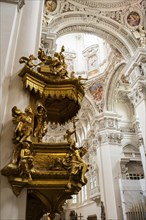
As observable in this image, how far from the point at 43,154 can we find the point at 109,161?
31.4 feet

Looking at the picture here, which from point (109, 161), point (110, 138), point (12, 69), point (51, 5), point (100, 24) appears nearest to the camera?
point (12, 69)

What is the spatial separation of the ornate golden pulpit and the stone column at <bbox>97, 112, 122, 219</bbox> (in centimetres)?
795

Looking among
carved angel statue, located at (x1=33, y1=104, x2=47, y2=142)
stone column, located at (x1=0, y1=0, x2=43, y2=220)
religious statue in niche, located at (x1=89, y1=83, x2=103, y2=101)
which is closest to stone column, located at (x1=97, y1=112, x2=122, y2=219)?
religious statue in niche, located at (x1=89, y1=83, x2=103, y2=101)

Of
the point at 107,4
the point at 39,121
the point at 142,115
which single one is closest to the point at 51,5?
the point at 107,4

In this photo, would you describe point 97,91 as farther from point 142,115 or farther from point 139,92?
point 142,115

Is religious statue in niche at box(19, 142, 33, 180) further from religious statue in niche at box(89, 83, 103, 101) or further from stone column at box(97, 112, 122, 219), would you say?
religious statue in niche at box(89, 83, 103, 101)

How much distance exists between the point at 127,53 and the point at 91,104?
4893 mm

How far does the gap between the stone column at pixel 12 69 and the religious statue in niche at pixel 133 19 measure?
21.4 ft

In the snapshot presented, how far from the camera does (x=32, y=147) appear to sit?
2873 mm

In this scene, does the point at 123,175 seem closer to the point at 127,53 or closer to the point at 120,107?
the point at 120,107

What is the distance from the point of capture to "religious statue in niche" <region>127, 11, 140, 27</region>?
991 centimetres

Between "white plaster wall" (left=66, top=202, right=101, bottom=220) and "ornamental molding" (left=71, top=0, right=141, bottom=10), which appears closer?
"ornamental molding" (left=71, top=0, right=141, bottom=10)

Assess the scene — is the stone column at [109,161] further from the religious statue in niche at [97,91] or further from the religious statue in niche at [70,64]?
the religious statue in niche at [70,64]

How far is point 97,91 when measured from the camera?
14188 millimetres
